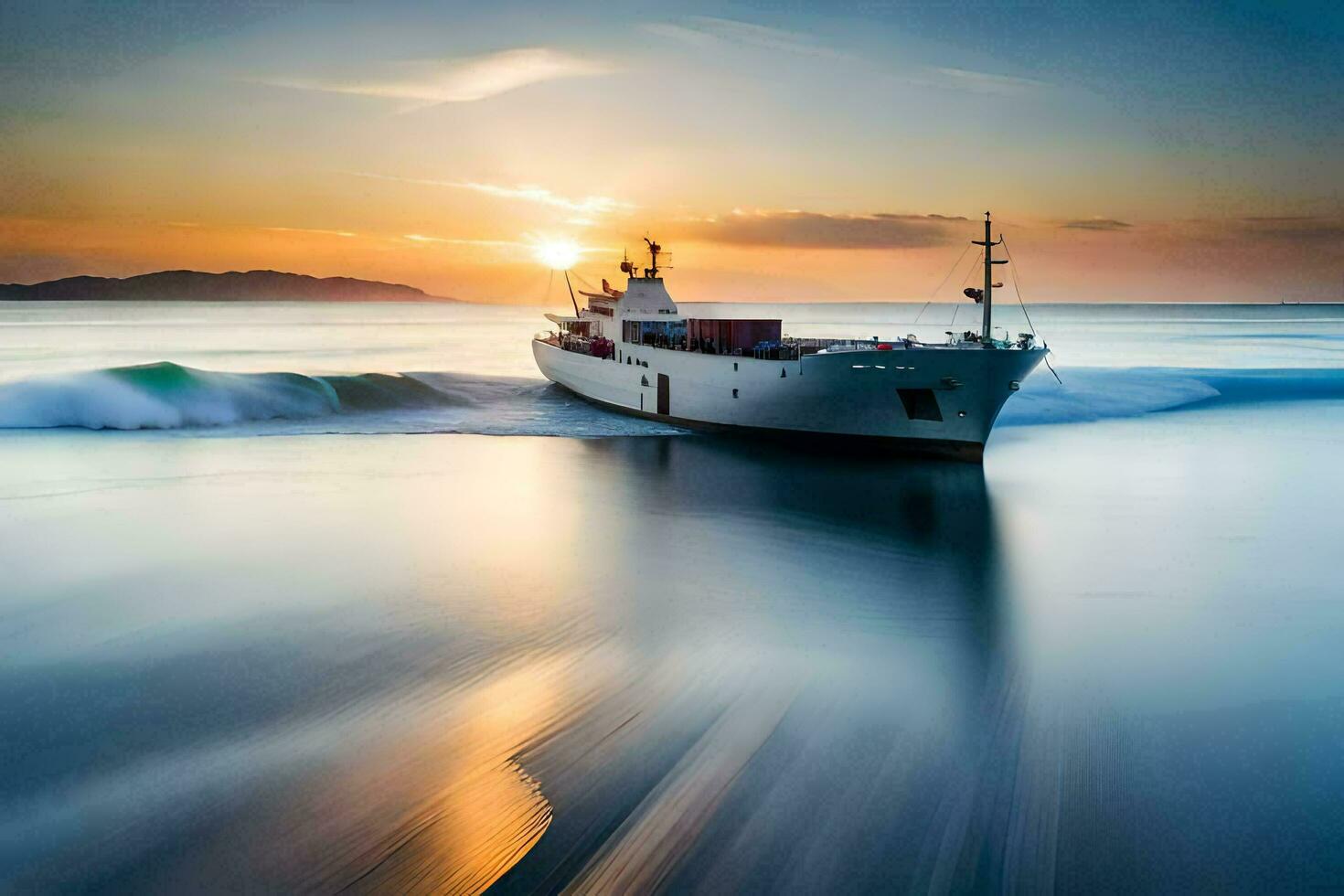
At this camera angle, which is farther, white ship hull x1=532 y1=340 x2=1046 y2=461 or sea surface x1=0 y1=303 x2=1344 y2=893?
white ship hull x1=532 y1=340 x2=1046 y2=461

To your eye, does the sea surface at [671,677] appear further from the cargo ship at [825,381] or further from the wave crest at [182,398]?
the wave crest at [182,398]

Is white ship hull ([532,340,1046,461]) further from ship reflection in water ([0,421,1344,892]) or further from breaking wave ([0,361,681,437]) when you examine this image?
ship reflection in water ([0,421,1344,892])

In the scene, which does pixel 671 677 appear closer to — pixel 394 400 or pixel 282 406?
pixel 282 406

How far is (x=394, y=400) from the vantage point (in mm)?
52375

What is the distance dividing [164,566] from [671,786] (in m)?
14.1

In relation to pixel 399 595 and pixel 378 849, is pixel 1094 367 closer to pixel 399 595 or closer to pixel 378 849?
pixel 399 595

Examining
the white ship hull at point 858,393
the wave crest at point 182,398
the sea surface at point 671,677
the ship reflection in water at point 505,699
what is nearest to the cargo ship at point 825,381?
the white ship hull at point 858,393

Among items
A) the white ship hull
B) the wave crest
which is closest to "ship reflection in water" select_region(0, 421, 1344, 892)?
the white ship hull

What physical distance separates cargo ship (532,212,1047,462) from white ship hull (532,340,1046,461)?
1.4 inches

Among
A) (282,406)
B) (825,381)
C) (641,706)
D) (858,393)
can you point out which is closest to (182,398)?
(282,406)

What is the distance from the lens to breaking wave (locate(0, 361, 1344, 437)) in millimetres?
41031

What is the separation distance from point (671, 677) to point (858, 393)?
21.1 meters

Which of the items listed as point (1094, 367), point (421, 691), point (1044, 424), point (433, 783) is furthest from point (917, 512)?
point (1094, 367)

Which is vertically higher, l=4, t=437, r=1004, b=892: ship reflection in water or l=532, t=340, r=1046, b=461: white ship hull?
l=532, t=340, r=1046, b=461: white ship hull
